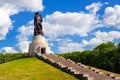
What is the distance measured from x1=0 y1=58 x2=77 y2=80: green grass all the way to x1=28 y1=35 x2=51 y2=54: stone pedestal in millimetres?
9955

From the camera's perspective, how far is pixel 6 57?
86.3 meters

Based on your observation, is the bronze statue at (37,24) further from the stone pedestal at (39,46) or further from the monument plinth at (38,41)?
the stone pedestal at (39,46)

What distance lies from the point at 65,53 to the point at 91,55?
8.53m

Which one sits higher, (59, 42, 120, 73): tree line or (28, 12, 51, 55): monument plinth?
(28, 12, 51, 55): monument plinth

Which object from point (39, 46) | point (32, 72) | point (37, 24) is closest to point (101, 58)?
point (39, 46)

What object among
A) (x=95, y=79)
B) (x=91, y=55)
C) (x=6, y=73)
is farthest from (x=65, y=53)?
(x=95, y=79)

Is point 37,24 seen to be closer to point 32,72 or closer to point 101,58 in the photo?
point 101,58

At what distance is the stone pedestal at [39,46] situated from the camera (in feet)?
217

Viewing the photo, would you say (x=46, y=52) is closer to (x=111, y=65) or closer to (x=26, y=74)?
(x=111, y=65)

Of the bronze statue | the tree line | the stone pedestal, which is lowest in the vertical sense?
the tree line

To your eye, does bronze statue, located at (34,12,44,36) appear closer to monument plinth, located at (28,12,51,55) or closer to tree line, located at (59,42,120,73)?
monument plinth, located at (28,12,51,55)

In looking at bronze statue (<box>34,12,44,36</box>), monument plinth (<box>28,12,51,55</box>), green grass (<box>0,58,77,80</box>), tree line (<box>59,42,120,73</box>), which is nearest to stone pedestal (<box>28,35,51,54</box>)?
monument plinth (<box>28,12,51,55</box>)

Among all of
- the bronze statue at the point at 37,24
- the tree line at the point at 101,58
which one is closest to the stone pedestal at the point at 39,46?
the bronze statue at the point at 37,24

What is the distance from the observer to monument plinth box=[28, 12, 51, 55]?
6621 cm
